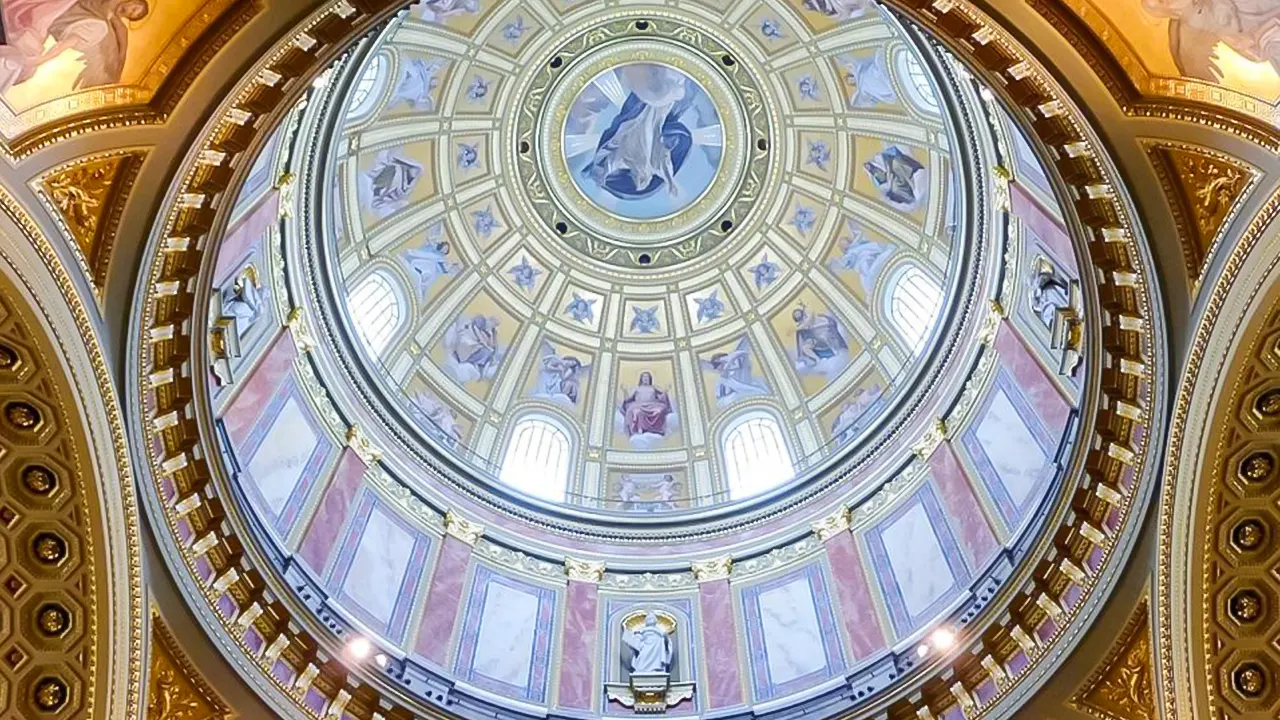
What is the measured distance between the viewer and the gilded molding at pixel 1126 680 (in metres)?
16.9

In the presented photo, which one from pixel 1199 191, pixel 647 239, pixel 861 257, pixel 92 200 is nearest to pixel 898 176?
pixel 861 257

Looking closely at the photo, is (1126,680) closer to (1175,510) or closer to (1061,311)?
(1175,510)

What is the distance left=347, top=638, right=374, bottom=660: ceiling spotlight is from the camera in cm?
2025

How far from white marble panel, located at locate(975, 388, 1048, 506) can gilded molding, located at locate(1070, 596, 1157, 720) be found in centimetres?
397

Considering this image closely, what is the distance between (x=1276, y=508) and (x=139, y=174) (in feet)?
50.5

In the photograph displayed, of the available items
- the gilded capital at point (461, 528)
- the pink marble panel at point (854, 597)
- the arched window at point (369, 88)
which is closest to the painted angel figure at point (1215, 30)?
→ the pink marble panel at point (854, 597)

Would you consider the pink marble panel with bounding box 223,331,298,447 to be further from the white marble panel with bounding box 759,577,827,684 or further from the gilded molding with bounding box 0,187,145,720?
the white marble panel with bounding box 759,577,827,684

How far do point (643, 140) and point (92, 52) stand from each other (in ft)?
75.7

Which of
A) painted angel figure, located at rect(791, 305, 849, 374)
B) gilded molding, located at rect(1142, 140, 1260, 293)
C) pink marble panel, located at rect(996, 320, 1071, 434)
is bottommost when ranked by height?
gilded molding, located at rect(1142, 140, 1260, 293)

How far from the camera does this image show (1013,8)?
1430cm

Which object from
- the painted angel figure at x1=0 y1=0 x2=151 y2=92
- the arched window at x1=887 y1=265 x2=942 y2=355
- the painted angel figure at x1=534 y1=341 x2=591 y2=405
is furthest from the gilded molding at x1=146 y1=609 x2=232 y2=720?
Result: the arched window at x1=887 y1=265 x2=942 y2=355

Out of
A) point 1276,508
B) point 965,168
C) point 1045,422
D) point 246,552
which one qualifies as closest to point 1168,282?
point 1276,508

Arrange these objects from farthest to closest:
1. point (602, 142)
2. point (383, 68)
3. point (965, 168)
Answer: point (602, 142)
point (383, 68)
point (965, 168)

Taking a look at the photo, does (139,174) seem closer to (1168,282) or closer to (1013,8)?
(1013,8)
